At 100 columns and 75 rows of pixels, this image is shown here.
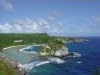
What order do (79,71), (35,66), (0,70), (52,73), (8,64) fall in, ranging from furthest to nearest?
1. (35,66)
2. (79,71)
3. (52,73)
4. (8,64)
5. (0,70)

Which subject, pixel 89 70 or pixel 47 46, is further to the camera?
pixel 47 46

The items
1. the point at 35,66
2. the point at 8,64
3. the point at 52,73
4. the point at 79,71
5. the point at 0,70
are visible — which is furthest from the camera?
the point at 35,66

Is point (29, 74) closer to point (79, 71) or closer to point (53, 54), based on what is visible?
point (79, 71)

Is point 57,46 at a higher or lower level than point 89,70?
higher

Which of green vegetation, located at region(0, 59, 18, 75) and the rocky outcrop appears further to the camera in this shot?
the rocky outcrop

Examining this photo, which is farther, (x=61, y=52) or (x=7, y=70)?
(x=61, y=52)

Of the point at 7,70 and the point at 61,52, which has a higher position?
the point at 61,52

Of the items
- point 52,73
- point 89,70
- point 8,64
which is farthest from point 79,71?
point 8,64

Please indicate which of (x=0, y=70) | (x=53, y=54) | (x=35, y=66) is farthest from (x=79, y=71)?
(x=53, y=54)

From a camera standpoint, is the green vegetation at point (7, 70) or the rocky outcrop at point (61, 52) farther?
the rocky outcrop at point (61, 52)

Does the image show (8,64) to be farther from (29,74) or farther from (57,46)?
(57,46)
